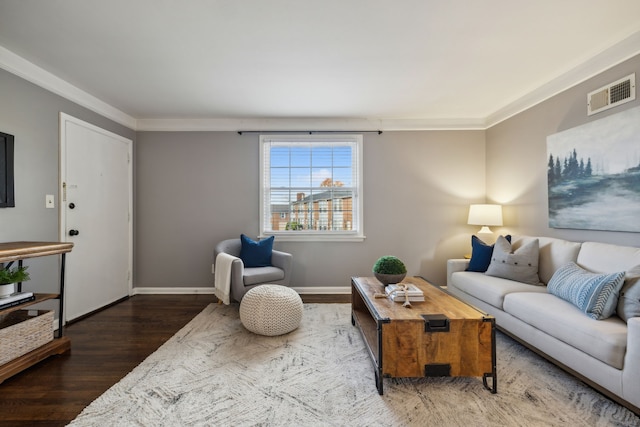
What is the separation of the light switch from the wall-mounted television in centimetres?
32

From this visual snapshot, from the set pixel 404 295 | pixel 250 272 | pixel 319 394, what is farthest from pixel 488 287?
pixel 250 272

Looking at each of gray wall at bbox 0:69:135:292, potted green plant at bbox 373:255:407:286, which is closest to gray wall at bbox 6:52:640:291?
gray wall at bbox 0:69:135:292

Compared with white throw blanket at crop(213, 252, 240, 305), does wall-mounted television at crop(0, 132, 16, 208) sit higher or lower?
higher

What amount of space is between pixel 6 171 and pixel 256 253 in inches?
93.2

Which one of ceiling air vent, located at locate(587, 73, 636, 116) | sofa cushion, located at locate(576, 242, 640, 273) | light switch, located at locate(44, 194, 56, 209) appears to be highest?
ceiling air vent, located at locate(587, 73, 636, 116)

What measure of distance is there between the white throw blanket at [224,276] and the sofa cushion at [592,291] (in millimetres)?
3008

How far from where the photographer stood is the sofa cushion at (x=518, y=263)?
2.82 meters

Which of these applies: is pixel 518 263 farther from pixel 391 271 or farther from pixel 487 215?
pixel 391 271

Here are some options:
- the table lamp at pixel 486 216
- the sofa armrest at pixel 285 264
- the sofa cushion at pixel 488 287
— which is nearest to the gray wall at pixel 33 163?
the sofa armrest at pixel 285 264

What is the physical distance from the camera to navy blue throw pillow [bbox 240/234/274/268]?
3686 mm

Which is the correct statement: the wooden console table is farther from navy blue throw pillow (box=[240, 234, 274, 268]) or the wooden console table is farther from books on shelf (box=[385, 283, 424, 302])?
books on shelf (box=[385, 283, 424, 302])

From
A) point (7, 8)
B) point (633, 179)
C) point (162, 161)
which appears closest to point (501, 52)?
point (633, 179)

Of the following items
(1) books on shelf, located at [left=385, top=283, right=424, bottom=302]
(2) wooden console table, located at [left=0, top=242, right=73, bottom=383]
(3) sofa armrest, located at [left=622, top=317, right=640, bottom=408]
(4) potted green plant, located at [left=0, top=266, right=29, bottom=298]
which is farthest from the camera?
(1) books on shelf, located at [left=385, top=283, right=424, bottom=302]

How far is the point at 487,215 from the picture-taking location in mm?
3689
